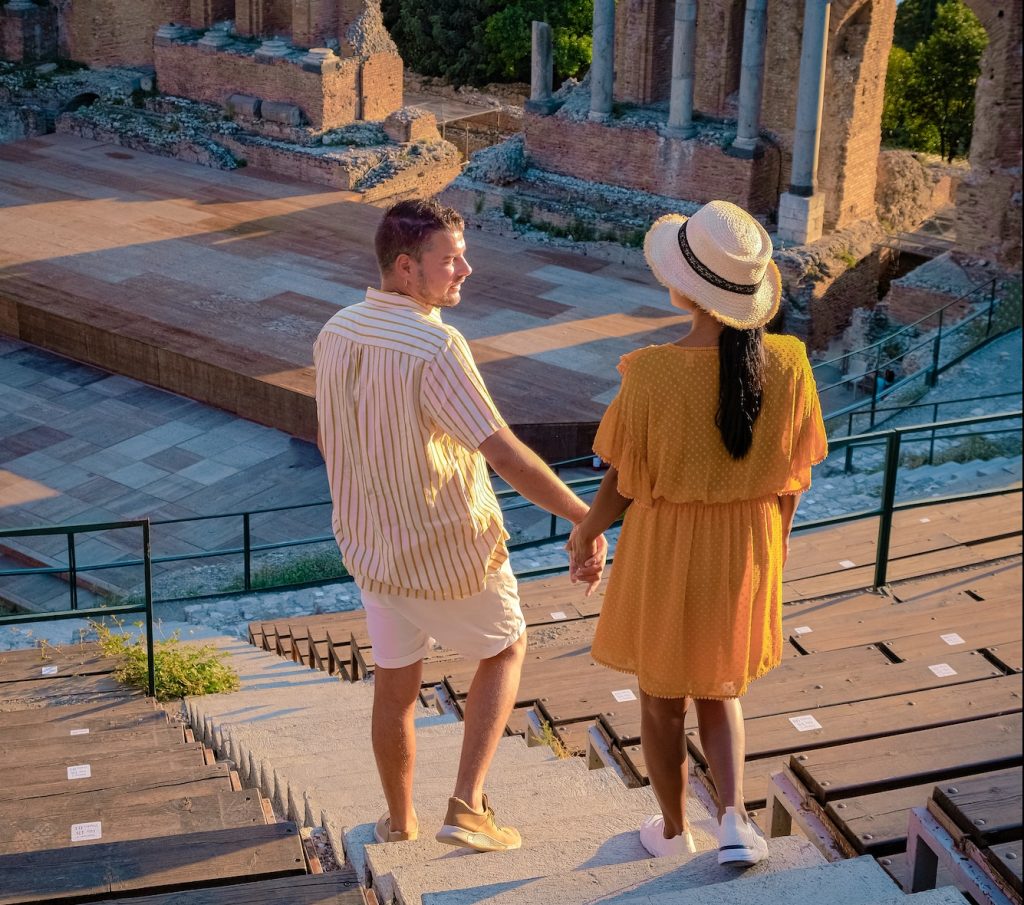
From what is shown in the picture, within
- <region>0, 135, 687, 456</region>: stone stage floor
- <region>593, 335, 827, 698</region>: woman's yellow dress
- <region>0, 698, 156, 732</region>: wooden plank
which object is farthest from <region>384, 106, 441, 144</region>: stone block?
<region>593, 335, 827, 698</region>: woman's yellow dress

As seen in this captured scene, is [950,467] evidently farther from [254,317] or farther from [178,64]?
[178,64]

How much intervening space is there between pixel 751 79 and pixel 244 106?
858cm

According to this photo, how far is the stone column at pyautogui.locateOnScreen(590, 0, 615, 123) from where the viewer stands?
62.8 ft

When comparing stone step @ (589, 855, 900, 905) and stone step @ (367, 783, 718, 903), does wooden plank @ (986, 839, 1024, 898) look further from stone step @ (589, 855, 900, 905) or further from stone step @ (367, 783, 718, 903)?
stone step @ (367, 783, 718, 903)

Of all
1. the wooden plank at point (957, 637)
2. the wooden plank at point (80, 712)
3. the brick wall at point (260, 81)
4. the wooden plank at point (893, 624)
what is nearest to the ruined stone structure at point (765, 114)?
the brick wall at point (260, 81)

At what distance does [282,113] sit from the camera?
22.6 m

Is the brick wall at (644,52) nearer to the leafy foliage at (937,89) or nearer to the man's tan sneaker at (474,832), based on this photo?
the leafy foliage at (937,89)

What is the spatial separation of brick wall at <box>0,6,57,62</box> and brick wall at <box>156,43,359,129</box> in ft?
9.48

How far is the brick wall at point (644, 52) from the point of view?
19562mm

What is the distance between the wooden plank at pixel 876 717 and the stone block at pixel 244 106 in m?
19.7

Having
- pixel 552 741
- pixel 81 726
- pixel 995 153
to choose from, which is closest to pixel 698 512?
pixel 552 741

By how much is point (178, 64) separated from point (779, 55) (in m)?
10.3

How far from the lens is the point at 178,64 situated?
24047mm

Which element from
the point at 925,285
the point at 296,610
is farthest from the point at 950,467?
the point at 925,285
